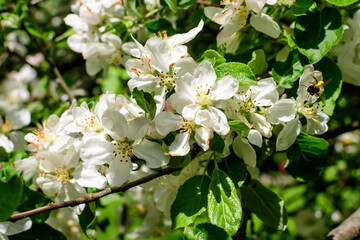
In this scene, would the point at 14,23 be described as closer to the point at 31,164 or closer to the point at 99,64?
the point at 99,64

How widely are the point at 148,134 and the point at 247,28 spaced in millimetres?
676

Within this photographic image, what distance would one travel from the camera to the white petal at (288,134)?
4.40 feet

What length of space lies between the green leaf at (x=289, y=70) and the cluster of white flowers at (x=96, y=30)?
0.79 meters

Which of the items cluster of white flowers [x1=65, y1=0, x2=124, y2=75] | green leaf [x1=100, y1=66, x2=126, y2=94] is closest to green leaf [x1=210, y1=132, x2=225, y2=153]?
cluster of white flowers [x1=65, y1=0, x2=124, y2=75]

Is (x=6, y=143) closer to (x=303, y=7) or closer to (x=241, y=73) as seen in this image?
(x=241, y=73)

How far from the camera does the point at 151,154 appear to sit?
125 cm

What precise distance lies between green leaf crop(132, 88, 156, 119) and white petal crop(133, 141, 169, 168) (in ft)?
0.38

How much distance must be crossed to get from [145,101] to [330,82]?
2.59 feet

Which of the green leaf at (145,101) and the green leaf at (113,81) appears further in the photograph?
the green leaf at (113,81)

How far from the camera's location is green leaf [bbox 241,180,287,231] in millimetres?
1464

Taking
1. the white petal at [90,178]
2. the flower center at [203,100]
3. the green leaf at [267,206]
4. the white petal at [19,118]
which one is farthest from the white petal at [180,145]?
the white petal at [19,118]

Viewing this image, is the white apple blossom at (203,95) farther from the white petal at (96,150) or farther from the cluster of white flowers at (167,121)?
the white petal at (96,150)

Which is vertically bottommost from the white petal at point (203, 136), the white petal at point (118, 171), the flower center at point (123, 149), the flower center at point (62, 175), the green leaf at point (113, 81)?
the green leaf at point (113, 81)

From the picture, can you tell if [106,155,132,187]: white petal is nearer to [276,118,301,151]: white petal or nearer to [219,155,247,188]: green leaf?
[219,155,247,188]: green leaf
